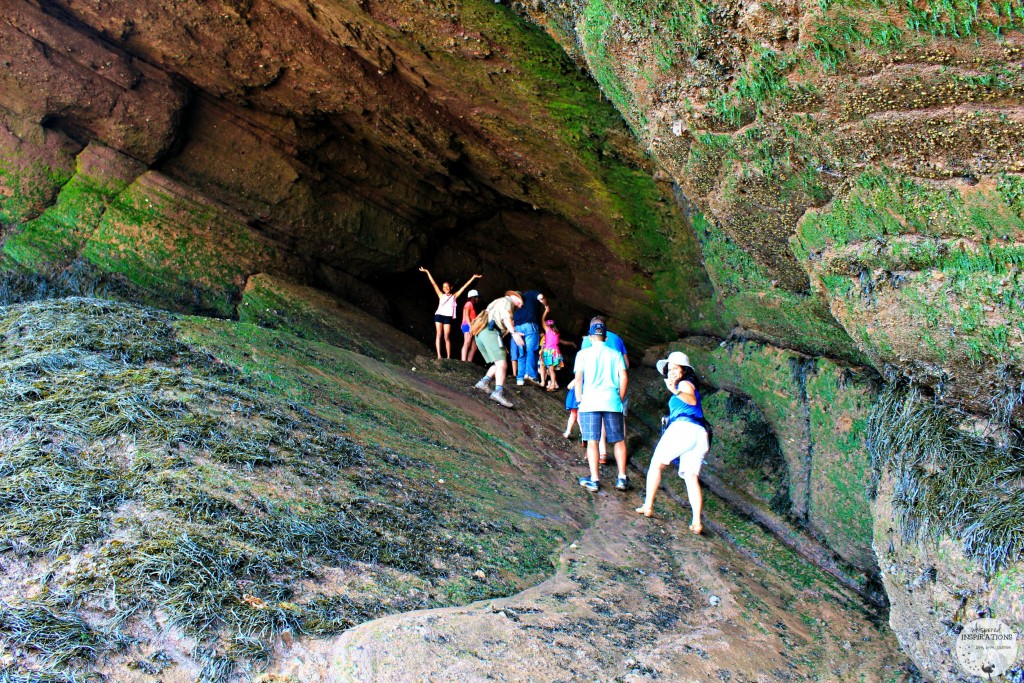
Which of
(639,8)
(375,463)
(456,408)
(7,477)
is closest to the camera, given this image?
(7,477)

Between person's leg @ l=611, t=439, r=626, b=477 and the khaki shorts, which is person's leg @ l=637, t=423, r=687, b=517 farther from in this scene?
the khaki shorts

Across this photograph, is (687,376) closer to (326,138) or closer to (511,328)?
(511,328)

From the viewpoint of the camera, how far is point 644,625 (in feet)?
15.4

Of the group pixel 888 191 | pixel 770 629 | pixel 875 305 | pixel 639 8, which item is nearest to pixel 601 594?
pixel 770 629

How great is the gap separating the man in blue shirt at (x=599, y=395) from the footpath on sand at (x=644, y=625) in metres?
0.49

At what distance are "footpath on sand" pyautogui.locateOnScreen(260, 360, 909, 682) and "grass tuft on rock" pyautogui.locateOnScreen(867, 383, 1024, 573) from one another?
1.05 metres

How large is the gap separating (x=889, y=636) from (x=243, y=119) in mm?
11516

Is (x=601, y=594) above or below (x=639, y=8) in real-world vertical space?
below

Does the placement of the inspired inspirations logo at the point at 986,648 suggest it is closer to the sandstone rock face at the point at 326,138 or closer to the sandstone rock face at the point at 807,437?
the sandstone rock face at the point at 807,437

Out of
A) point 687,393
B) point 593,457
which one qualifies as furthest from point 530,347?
point 687,393

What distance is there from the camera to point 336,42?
10555 mm

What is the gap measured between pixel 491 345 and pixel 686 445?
4.06 m

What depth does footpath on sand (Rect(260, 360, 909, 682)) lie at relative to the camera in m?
3.67

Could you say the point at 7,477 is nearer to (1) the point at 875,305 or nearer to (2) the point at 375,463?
(2) the point at 375,463
